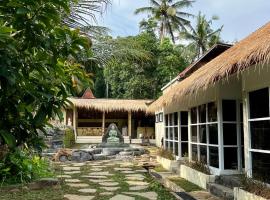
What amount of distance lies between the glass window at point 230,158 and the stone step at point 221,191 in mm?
599

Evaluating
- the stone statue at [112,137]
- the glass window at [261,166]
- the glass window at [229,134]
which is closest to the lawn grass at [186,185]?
the glass window at [229,134]

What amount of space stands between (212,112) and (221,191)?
6.84 ft

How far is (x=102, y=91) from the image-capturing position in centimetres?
4206

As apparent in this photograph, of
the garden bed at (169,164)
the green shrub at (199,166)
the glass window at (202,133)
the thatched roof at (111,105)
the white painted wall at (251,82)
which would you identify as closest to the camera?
the white painted wall at (251,82)

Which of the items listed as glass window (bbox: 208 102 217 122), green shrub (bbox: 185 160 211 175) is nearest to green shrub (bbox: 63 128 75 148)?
green shrub (bbox: 185 160 211 175)

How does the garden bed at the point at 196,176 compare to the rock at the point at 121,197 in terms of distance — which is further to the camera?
the garden bed at the point at 196,176

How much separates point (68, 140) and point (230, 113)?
1512cm

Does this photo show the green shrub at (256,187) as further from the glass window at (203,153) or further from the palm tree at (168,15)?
the palm tree at (168,15)

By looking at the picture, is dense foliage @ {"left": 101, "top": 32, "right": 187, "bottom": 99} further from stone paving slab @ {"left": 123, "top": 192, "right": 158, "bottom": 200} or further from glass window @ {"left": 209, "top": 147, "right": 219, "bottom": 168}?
stone paving slab @ {"left": 123, "top": 192, "right": 158, "bottom": 200}

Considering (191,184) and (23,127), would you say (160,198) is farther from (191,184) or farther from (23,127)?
(23,127)

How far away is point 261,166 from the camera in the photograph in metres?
6.16

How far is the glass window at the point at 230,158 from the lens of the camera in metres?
7.92

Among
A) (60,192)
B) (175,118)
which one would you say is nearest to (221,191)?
(60,192)

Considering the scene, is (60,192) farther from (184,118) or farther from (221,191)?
(184,118)
